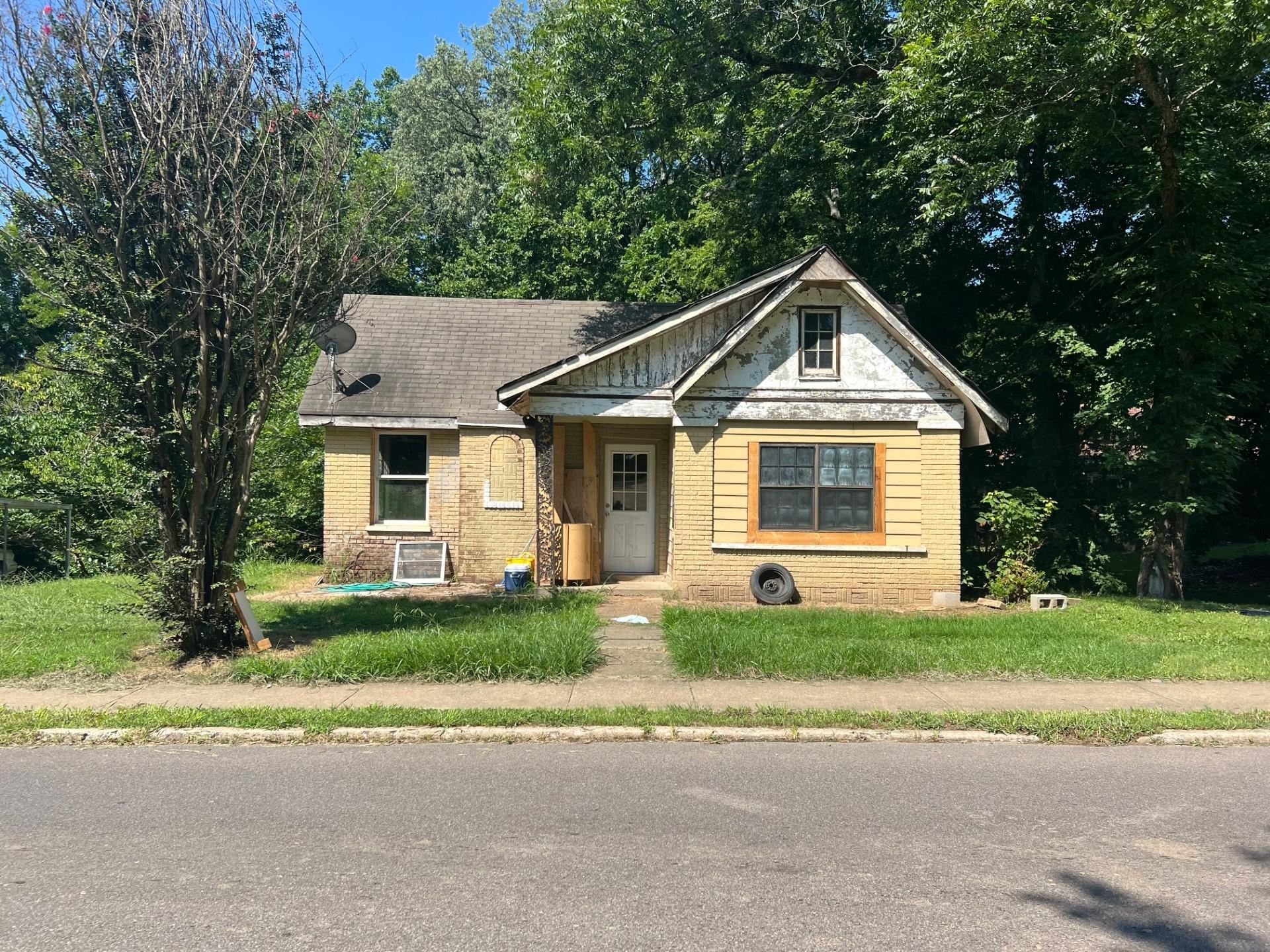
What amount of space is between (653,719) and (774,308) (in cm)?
764

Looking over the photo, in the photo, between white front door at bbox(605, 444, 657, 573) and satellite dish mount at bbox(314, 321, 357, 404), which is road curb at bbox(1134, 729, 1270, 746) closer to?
white front door at bbox(605, 444, 657, 573)

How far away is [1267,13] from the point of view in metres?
10.5

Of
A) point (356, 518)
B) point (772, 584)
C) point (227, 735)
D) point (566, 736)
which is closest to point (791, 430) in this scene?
point (772, 584)

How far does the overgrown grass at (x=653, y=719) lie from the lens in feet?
23.3

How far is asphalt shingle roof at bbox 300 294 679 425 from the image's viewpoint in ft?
51.9

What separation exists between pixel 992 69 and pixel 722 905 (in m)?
11.8

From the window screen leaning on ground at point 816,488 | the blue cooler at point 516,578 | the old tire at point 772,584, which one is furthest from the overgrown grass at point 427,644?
the window screen leaning on ground at point 816,488

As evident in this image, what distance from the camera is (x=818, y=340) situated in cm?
1348

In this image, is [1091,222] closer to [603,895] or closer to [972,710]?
[972,710]

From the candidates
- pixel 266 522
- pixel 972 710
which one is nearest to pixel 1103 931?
pixel 972 710

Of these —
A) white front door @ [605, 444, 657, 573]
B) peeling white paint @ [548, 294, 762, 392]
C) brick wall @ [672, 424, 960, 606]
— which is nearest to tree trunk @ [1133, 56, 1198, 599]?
brick wall @ [672, 424, 960, 606]

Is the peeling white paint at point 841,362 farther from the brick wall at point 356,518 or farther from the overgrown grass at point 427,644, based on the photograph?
the brick wall at point 356,518

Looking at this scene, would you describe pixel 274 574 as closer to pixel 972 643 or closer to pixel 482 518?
pixel 482 518

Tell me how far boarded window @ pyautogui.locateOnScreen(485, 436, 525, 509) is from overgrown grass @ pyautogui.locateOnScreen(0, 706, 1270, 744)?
8.39 metres
